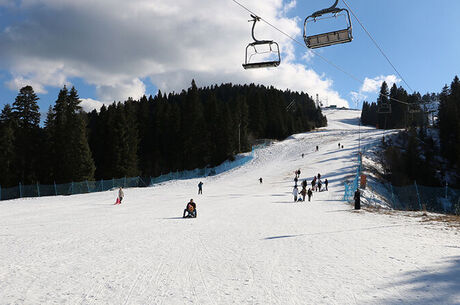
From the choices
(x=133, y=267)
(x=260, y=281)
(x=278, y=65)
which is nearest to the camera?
(x=260, y=281)

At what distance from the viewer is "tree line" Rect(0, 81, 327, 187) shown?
48031 mm

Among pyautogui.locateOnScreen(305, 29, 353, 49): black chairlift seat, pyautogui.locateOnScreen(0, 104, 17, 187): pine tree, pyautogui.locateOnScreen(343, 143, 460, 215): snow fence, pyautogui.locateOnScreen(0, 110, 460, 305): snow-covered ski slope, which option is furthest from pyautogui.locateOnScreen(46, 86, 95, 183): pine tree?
pyautogui.locateOnScreen(305, 29, 353, 49): black chairlift seat

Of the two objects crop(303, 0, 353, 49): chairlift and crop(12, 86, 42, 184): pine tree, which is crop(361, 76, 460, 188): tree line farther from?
crop(12, 86, 42, 184): pine tree

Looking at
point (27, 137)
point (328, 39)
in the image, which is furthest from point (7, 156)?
point (328, 39)

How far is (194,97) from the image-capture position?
72.4 metres

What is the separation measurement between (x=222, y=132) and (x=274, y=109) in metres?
26.7

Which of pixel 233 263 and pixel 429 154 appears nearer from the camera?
pixel 233 263

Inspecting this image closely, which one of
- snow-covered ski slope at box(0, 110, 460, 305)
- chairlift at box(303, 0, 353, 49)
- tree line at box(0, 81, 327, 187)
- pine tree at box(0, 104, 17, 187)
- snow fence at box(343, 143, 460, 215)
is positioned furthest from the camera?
tree line at box(0, 81, 327, 187)

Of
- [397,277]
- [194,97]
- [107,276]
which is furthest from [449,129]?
[107,276]

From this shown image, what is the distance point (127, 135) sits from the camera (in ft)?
185

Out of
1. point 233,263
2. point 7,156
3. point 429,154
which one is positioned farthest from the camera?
point 429,154

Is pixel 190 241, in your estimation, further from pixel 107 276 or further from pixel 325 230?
pixel 325 230

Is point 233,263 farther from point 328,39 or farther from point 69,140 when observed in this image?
point 69,140

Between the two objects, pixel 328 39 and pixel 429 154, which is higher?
pixel 328 39
